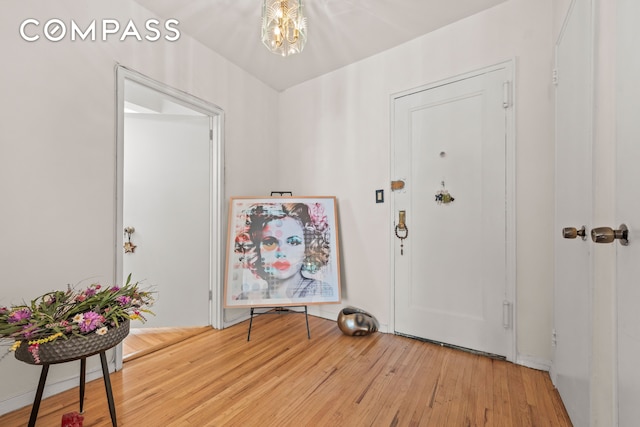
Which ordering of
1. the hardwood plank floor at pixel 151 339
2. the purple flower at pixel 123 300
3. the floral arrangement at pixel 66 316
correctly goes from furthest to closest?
Answer: the hardwood plank floor at pixel 151 339
the purple flower at pixel 123 300
the floral arrangement at pixel 66 316

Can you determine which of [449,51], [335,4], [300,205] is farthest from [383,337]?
[335,4]

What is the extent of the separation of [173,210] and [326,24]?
2207 mm

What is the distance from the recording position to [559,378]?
1536 millimetres

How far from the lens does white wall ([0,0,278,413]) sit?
1458 millimetres

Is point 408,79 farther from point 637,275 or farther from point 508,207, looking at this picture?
point 637,275

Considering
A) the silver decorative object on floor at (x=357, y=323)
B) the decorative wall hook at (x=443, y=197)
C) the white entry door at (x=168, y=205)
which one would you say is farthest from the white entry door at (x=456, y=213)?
the white entry door at (x=168, y=205)

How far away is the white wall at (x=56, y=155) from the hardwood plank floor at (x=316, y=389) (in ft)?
1.60

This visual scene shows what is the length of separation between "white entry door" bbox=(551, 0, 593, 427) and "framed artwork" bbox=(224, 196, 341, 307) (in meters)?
1.59

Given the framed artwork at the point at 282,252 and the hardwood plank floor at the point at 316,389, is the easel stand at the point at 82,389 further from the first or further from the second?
the framed artwork at the point at 282,252

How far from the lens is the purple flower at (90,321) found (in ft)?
3.84

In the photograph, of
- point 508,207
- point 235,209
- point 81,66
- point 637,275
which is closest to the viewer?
point 637,275

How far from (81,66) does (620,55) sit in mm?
2667

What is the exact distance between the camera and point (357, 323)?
2.36 metres

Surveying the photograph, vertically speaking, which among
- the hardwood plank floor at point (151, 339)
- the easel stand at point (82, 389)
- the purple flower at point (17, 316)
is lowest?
the hardwood plank floor at point (151, 339)
